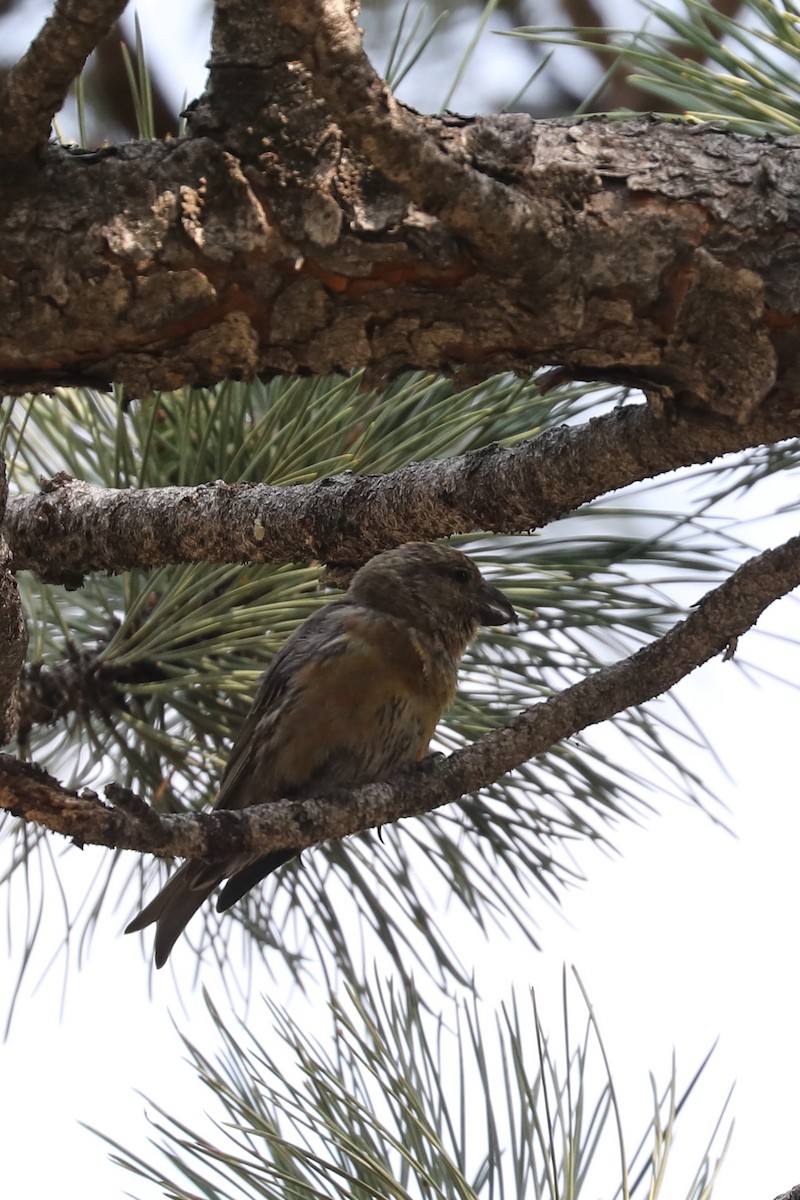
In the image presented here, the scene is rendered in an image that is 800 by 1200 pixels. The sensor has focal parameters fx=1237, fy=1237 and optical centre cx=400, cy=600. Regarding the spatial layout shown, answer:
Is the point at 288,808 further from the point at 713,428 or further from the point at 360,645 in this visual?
the point at 360,645

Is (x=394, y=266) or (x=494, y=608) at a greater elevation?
(x=494, y=608)

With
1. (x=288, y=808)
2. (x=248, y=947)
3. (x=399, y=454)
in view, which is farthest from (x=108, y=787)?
(x=248, y=947)

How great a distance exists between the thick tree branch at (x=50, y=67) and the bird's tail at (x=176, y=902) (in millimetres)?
1467

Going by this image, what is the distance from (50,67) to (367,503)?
2.90ft

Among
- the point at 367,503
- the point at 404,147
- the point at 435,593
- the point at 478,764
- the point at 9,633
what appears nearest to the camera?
the point at 404,147

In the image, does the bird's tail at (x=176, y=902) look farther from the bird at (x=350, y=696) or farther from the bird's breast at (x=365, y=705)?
the bird's breast at (x=365, y=705)

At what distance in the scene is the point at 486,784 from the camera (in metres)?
1.84

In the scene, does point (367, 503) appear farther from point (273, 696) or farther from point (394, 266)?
point (273, 696)

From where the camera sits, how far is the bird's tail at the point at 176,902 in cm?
234

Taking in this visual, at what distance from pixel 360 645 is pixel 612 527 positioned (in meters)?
0.92

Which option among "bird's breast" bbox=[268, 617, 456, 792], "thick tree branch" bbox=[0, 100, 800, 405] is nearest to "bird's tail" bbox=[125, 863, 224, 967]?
"bird's breast" bbox=[268, 617, 456, 792]

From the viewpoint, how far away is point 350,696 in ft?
8.89

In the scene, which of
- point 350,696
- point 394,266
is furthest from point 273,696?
point 394,266

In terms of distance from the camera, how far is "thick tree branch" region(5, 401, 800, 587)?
155cm
